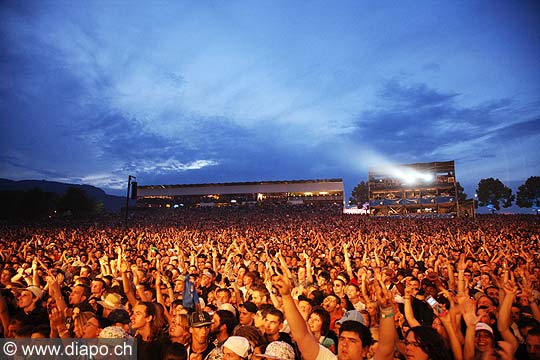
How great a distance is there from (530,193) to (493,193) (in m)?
6.03

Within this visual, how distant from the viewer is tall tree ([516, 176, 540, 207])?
60375 mm

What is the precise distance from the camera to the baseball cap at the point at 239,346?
288cm

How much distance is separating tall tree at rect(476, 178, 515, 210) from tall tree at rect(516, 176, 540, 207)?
1.73 m

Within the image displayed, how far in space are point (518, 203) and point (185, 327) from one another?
255 ft

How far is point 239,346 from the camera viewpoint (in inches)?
115

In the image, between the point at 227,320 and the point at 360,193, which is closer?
the point at 227,320

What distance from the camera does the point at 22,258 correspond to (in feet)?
31.7

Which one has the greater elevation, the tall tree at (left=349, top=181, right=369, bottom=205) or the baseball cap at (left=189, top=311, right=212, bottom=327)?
the tall tree at (left=349, top=181, right=369, bottom=205)

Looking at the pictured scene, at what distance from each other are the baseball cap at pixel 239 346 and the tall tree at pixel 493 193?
77.8m

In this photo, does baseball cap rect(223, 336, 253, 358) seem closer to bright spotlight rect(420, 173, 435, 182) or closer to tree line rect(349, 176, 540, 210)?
bright spotlight rect(420, 173, 435, 182)

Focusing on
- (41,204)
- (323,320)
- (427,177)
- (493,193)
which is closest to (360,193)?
(493,193)

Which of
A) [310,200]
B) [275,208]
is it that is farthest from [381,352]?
[310,200]

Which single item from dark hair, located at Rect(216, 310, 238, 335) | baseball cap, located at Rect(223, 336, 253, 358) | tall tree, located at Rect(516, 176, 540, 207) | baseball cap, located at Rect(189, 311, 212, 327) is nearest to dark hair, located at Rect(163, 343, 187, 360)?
baseball cap, located at Rect(223, 336, 253, 358)

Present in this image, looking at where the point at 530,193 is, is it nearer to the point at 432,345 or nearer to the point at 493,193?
the point at 493,193
